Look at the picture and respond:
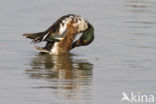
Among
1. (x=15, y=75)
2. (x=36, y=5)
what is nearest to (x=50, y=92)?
(x=15, y=75)

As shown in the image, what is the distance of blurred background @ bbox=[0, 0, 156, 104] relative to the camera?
11.0 m

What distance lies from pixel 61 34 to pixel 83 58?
0.72m

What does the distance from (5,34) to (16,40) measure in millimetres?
465

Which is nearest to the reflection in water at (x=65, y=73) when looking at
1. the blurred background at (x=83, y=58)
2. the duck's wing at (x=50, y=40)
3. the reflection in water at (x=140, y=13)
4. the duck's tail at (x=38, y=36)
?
the blurred background at (x=83, y=58)

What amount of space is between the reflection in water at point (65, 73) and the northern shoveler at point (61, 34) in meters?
0.18

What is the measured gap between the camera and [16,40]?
51.6ft

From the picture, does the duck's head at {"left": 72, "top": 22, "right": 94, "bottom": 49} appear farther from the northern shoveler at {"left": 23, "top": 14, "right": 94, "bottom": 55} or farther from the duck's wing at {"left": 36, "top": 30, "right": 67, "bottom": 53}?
the duck's wing at {"left": 36, "top": 30, "right": 67, "bottom": 53}

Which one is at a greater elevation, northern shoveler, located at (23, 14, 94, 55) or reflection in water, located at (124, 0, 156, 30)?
northern shoveler, located at (23, 14, 94, 55)

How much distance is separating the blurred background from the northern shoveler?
0.22m

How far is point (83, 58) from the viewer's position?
564 inches

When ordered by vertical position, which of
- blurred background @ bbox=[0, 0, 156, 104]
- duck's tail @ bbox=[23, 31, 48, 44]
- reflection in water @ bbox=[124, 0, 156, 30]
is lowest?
reflection in water @ bbox=[124, 0, 156, 30]

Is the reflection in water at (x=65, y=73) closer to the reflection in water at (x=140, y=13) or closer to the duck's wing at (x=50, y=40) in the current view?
the duck's wing at (x=50, y=40)

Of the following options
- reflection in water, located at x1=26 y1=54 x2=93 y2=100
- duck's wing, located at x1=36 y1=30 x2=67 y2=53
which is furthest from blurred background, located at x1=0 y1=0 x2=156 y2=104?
duck's wing, located at x1=36 y1=30 x2=67 y2=53

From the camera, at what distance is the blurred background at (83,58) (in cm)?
1097
